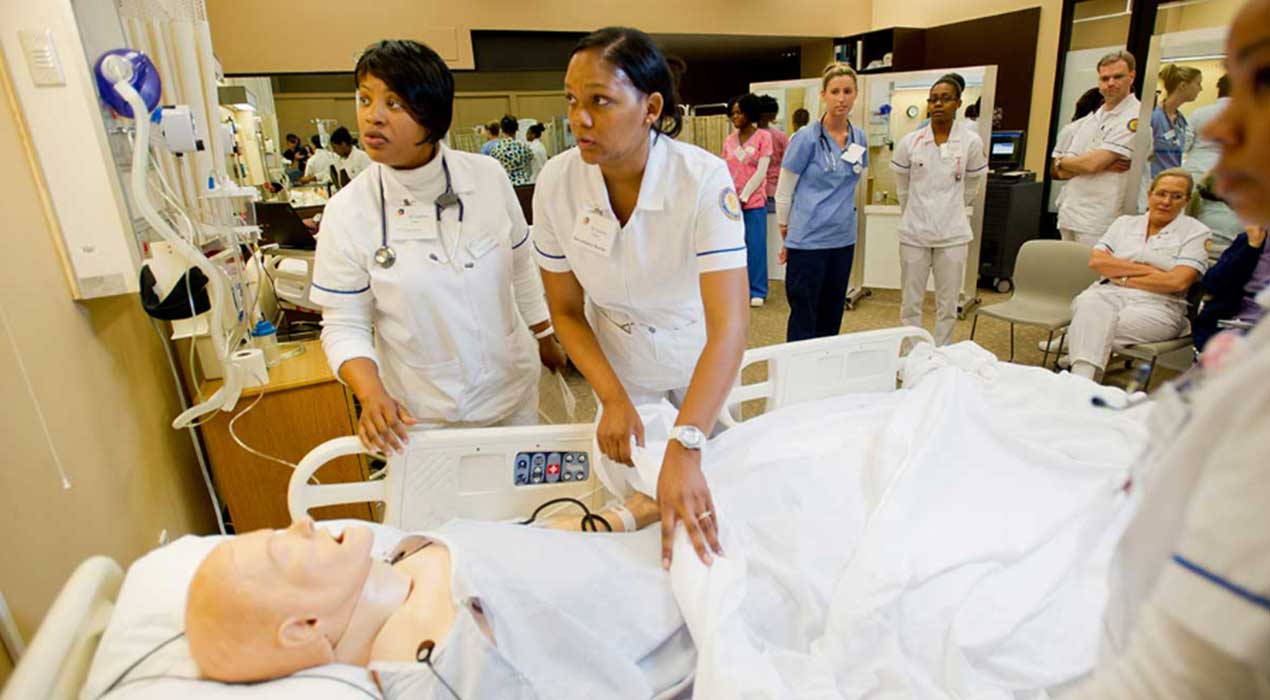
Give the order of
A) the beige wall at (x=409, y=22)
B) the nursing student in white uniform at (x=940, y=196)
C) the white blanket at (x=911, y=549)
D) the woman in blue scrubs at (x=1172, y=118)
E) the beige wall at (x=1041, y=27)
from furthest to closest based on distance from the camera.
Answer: the beige wall at (x=1041, y=27), the beige wall at (x=409, y=22), the nursing student in white uniform at (x=940, y=196), the woman in blue scrubs at (x=1172, y=118), the white blanket at (x=911, y=549)

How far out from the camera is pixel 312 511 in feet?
6.68

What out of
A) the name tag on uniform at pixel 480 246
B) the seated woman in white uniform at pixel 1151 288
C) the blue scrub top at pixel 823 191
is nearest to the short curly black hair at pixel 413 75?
the name tag on uniform at pixel 480 246

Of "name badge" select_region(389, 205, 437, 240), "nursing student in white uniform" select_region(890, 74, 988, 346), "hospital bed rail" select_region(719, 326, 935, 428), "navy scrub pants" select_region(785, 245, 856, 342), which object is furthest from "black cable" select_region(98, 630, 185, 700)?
"nursing student in white uniform" select_region(890, 74, 988, 346)

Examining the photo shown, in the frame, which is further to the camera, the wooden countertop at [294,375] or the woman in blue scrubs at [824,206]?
the woman in blue scrubs at [824,206]

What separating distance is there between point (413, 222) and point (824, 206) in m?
2.56

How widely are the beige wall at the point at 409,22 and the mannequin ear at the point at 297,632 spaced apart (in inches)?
210

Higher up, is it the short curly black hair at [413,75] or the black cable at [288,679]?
the short curly black hair at [413,75]

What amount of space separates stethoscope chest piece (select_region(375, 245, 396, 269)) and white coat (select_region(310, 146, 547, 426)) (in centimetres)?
1

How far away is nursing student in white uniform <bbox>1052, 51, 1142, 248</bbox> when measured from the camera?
3797mm

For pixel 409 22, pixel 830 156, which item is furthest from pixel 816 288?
pixel 409 22

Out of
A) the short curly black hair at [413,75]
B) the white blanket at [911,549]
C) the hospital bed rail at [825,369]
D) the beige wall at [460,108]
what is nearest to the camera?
the white blanket at [911,549]

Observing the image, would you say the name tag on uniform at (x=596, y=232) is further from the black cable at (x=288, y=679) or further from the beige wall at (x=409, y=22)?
the beige wall at (x=409, y=22)

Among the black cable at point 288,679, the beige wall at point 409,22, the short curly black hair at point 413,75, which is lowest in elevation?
the black cable at point 288,679

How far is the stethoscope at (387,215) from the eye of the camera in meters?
1.49
